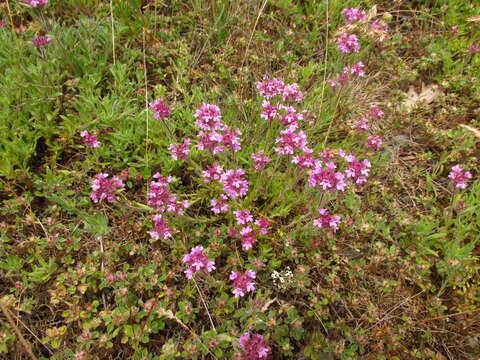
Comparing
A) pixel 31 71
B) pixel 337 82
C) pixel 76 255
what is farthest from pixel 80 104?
pixel 337 82

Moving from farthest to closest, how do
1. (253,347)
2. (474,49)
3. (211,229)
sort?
1. (474,49)
2. (211,229)
3. (253,347)

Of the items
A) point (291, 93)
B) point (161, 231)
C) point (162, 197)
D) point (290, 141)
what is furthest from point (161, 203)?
point (291, 93)

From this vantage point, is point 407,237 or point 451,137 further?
point 451,137

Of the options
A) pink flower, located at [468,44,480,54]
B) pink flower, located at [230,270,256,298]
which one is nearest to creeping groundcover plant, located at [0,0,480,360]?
pink flower, located at [230,270,256,298]

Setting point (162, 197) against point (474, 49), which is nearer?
point (162, 197)

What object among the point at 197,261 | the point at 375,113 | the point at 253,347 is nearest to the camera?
the point at 253,347

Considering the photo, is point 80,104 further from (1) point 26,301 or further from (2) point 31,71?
(1) point 26,301

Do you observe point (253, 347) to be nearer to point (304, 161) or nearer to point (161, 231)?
point (161, 231)

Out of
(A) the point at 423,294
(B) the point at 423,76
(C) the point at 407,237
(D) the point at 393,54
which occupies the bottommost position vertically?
(A) the point at 423,294

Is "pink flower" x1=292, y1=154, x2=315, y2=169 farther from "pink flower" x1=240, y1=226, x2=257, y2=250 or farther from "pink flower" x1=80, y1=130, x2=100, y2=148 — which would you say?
"pink flower" x1=80, y1=130, x2=100, y2=148
